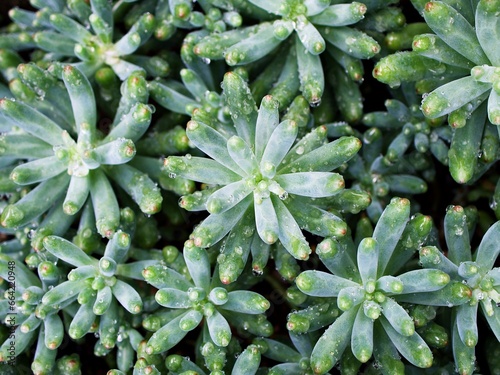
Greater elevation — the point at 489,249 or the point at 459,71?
the point at 459,71

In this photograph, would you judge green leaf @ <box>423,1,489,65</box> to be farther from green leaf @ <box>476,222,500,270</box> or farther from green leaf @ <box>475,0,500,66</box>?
green leaf @ <box>476,222,500,270</box>

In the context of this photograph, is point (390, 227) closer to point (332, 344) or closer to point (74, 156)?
point (332, 344)

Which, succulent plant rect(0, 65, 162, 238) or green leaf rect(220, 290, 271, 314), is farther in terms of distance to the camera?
succulent plant rect(0, 65, 162, 238)

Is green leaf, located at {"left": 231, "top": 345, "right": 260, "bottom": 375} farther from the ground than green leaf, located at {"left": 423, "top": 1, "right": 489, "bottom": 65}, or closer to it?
closer to it

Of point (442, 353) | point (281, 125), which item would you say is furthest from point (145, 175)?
point (442, 353)

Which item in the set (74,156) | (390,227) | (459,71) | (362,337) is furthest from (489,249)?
(74,156)

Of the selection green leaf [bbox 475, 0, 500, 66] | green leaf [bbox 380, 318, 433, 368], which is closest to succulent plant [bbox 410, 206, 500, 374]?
green leaf [bbox 380, 318, 433, 368]

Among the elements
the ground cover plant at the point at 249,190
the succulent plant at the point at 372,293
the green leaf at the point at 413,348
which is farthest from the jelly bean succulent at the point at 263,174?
the green leaf at the point at 413,348

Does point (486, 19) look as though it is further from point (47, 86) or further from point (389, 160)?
point (47, 86)

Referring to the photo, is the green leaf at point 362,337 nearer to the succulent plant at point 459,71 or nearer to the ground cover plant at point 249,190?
the ground cover plant at point 249,190
